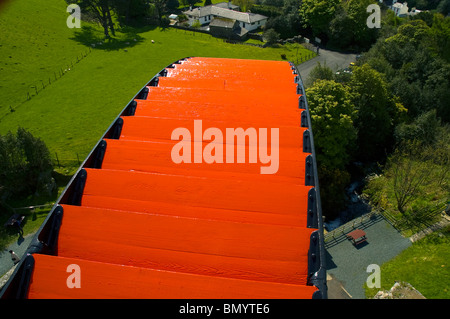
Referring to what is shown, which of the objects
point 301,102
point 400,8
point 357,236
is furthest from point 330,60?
point 400,8

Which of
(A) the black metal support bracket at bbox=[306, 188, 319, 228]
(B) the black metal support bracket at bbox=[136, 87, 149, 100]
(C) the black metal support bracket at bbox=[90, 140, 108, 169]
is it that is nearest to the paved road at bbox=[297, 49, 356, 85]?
(B) the black metal support bracket at bbox=[136, 87, 149, 100]

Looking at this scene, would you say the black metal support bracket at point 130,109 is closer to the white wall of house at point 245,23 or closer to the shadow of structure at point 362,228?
the shadow of structure at point 362,228

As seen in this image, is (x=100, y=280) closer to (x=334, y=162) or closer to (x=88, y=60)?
(x=334, y=162)

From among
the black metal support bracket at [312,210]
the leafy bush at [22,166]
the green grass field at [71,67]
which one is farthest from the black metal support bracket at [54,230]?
the green grass field at [71,67]

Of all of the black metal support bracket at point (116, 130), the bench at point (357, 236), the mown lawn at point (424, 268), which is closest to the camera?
the black metal support bracket at point (116, 130)

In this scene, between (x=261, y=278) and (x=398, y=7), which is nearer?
(x=261, y=278)

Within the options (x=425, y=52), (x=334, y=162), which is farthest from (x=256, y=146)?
(x=425, y=52)
